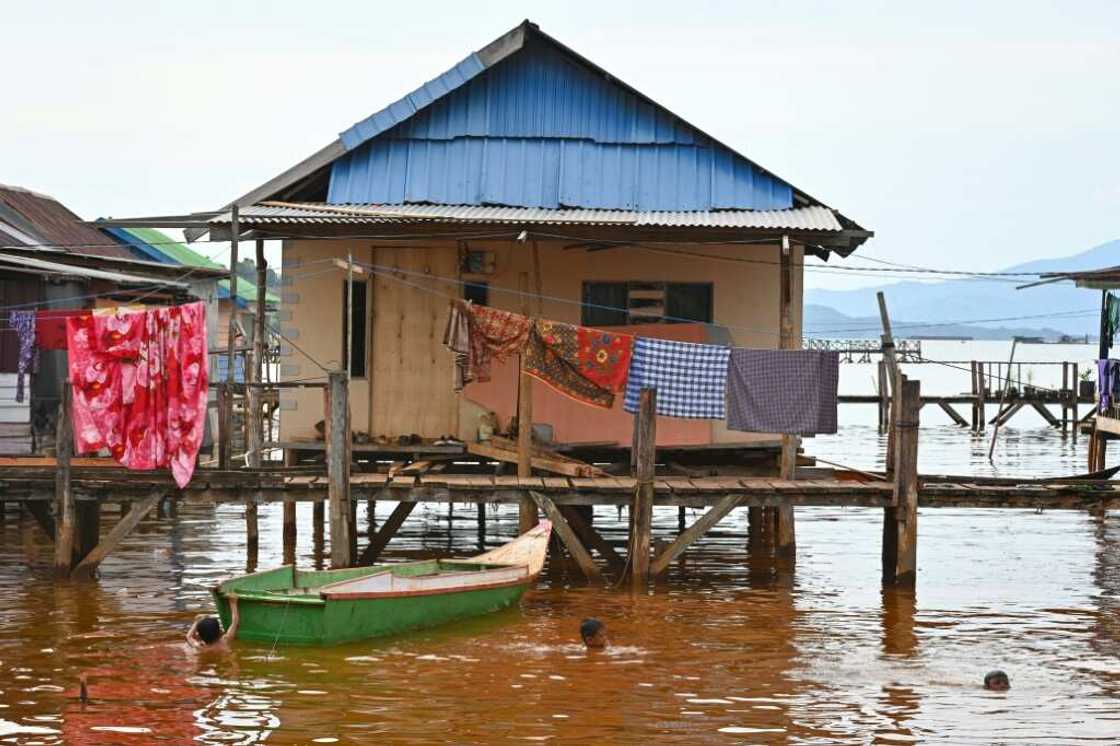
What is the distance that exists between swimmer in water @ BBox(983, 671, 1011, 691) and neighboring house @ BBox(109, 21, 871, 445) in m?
6.59

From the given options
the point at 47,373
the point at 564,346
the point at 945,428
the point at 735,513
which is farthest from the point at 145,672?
the point at 945,428

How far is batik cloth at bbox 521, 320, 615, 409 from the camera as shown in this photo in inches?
736

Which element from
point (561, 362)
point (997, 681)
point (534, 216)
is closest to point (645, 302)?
point (534, 216)

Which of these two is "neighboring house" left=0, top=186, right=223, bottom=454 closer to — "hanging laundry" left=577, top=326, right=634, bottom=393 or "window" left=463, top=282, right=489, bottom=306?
"window" left=463, top=282, right=489, bottom=306

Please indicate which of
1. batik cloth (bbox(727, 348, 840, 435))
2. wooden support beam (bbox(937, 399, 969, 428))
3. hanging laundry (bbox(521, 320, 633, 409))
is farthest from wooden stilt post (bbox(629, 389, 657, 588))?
wooden support beam (bbox(937, 399, 969, 428))

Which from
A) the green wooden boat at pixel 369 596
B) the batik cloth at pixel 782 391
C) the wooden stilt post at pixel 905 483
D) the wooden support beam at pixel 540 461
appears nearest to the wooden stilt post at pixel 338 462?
the green wooden boat at pixel 369 596

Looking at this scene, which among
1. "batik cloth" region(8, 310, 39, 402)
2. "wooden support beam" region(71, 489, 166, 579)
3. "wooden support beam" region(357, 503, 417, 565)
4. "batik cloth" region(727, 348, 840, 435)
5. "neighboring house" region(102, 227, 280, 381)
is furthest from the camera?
"neighboring house" region(102, 227, 280, 381)

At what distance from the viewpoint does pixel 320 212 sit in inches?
779

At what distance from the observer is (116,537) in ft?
60.0

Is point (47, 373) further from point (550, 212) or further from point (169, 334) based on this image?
point (550, 212)

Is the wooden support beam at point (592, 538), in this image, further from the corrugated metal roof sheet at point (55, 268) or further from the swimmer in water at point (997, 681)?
the corrugated metal roof sheet at point (55, 268)

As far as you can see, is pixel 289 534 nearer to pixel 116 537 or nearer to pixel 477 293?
pixel 116 537

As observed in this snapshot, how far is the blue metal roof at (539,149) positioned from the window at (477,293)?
1.09 metres

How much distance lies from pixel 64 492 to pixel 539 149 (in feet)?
24.2
